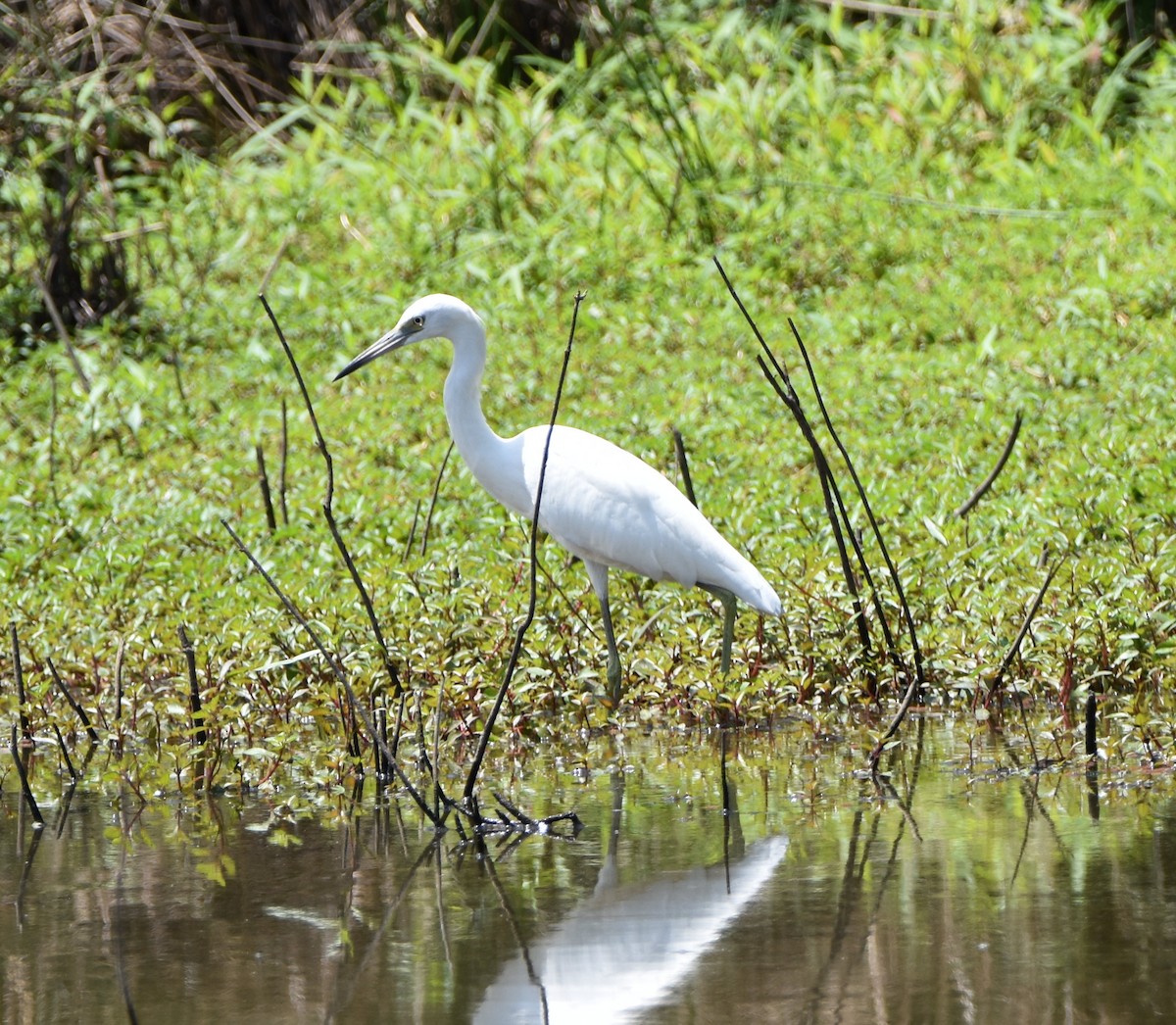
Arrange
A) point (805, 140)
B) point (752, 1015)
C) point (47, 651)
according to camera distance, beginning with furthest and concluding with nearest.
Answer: point (805, 140) → point (47, 651) → point (752, 1015)

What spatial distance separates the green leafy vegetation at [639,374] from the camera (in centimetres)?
503

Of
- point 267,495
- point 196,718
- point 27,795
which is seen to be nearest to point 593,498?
point 196,718

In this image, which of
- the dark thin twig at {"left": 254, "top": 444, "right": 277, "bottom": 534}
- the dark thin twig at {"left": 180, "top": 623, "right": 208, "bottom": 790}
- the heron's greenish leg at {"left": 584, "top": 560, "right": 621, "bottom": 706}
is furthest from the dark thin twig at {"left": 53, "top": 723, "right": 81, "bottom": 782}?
the dark thin twig at {"left": 254, "top": 444, "right": 277, "bottom": 534}

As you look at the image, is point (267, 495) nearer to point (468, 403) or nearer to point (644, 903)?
point (468, 403)

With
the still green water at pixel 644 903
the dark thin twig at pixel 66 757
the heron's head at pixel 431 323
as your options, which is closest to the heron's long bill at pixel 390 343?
the heron's head at pixel 431 323

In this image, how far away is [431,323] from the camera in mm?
5781

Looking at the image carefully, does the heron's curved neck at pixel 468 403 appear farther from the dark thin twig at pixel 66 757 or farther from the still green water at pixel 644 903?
the dark thin twig at pixel 66 757

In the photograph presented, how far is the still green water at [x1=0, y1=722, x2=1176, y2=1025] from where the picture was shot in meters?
2.86

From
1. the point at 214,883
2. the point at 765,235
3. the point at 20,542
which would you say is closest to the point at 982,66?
the point at 765,235

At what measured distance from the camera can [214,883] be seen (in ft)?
12.0

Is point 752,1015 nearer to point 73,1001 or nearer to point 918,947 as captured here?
point 918,947

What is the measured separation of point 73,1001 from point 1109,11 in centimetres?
965

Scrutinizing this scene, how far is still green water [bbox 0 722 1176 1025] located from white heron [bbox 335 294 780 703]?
82 cm

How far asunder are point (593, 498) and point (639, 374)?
2.82 metres
